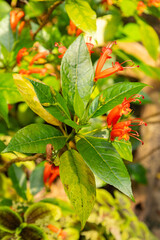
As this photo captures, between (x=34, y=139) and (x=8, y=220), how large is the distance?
1.43 ft

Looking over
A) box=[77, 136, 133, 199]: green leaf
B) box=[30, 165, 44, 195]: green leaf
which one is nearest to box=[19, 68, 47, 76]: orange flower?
box=[77, 136, 133, 199]: green leaf

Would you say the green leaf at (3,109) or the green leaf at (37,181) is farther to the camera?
the green leaf at (37,181)

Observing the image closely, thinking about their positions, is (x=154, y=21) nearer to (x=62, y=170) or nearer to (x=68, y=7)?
(x=68, y=7)

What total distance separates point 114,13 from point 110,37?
0.12 metres

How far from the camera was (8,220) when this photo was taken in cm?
80

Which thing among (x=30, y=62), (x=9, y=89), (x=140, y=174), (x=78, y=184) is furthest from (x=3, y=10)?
(x=140, y=174)

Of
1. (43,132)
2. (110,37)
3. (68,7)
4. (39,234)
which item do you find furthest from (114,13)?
(39,234)

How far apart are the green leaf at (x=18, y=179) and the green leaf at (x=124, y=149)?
1.83 feet

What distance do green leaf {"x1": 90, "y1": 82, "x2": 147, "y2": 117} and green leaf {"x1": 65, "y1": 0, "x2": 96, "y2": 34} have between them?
17 centimetres

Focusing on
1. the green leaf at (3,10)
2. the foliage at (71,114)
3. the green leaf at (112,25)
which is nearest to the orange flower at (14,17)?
the foliage at (71,114)

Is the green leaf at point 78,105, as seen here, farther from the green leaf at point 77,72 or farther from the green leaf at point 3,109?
the green leaf at point 3,109

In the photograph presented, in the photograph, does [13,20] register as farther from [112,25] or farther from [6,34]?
[112,25]

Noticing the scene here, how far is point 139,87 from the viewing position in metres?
0.54

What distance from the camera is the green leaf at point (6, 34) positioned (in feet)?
2.89
